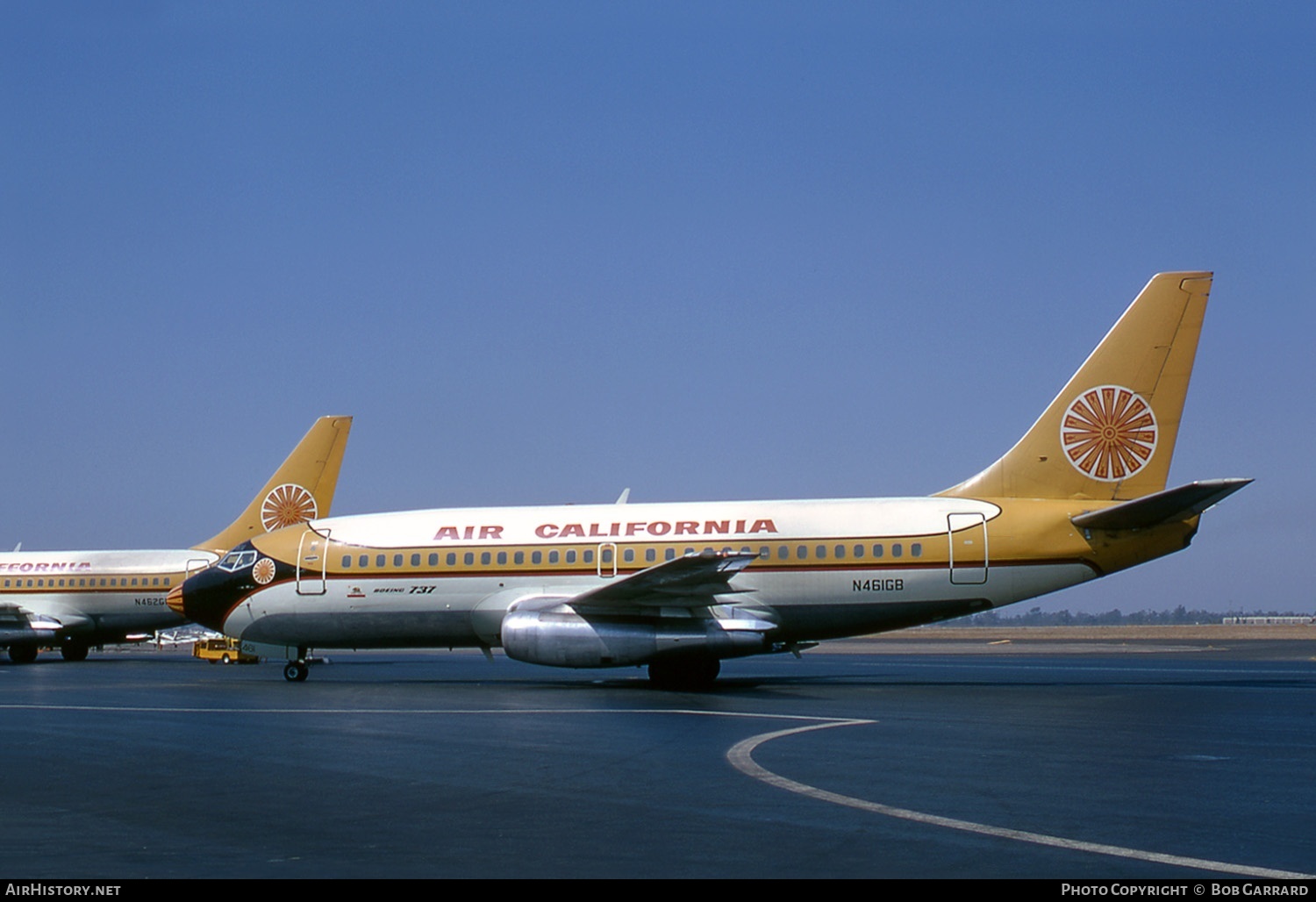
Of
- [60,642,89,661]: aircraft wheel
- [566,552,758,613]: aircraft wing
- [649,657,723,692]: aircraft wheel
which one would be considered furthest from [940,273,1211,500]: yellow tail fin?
[60,642,89,661]: aircraft wheel

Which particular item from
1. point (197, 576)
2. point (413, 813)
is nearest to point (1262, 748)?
point (413, 813)

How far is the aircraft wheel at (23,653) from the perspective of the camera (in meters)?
47.6

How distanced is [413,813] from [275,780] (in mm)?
2709

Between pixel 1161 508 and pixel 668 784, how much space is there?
1609cm

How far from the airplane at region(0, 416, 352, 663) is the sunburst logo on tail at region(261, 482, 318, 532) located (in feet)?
0.11

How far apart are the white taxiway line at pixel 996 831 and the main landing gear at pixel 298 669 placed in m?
19.0

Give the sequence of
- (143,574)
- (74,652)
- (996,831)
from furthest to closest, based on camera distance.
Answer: (74,652)
(143,574)
(996,831)

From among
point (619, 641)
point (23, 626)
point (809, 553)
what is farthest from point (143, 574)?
point (809, 553)

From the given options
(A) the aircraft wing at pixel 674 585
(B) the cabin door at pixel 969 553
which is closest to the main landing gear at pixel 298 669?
(A) the aircraft wing at pixel 674 585

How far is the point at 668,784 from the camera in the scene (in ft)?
38.4

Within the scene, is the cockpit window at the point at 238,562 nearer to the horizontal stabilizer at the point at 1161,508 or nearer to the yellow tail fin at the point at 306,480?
the yellow tail fin at the point at 306,480

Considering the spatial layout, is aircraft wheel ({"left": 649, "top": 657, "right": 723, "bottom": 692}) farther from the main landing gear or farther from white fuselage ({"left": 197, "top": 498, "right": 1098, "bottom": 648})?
the main landing gear

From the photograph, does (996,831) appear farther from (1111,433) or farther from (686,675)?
(1111,433)

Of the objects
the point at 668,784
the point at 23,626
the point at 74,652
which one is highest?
the point at 23,626
